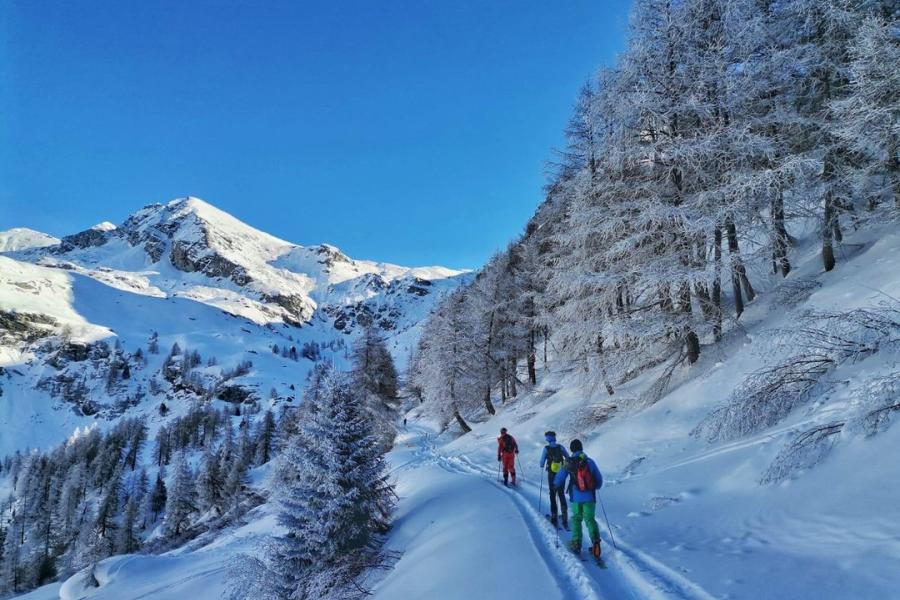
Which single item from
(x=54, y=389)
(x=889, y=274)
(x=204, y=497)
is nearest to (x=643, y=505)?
(x=889, y=274)

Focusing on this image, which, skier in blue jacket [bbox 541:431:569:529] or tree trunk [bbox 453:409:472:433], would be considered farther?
tree trunk [bbox 453:409:472:433]

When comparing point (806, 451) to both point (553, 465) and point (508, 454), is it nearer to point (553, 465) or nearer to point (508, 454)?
point (553, 465)

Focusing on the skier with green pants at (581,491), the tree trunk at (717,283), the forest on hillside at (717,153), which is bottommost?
the skier with green pants at (581,491)

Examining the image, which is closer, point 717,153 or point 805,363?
point 805,363

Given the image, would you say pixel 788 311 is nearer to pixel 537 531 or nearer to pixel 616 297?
pixel 616 297

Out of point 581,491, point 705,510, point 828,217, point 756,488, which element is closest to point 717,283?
point 828,217

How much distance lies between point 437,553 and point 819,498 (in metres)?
6.49

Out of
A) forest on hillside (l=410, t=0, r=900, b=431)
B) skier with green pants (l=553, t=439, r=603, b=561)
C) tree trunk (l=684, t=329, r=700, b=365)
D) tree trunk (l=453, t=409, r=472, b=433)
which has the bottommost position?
tree trunk (l=453, t=409, r=472, b=433)

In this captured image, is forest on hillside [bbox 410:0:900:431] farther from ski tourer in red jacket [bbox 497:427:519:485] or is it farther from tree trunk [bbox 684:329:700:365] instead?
ski tourer in red jacket [bbox 497:427:519:485]

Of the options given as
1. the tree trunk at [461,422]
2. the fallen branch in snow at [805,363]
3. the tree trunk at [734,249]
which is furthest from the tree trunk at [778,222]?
the tree trunk at [461,422]

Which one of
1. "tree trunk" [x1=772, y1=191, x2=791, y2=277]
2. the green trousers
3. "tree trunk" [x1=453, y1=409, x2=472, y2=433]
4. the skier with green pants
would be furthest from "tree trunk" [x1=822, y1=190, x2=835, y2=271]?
"tree trunk" [x1=453, y1=409, x2=472, y2=433]

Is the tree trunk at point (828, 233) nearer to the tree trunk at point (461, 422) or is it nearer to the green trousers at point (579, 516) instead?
the green trousers at point (579, 516)

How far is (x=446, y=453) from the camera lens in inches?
996

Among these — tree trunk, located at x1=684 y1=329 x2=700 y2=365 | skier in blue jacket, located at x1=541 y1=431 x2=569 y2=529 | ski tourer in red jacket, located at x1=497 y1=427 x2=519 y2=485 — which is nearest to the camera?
skier in blue jacket, located at x1=541 y1=431 x2=569 y2=529
